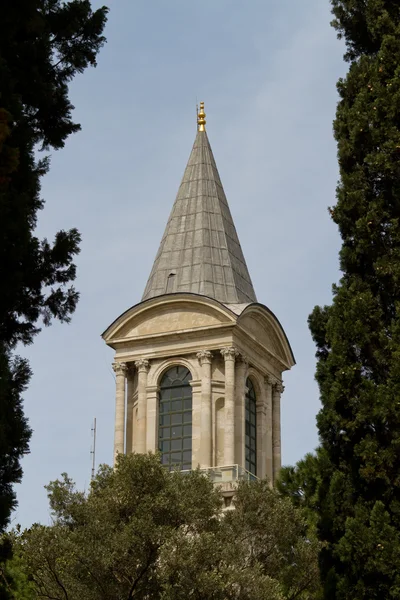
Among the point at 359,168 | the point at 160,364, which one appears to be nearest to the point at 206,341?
the point at 160,364

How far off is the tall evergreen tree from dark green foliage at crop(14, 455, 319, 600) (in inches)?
294

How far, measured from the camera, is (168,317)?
47031 mm

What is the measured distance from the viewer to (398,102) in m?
23.4

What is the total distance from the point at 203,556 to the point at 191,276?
1988 centimetres

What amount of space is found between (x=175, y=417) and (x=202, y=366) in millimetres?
2149

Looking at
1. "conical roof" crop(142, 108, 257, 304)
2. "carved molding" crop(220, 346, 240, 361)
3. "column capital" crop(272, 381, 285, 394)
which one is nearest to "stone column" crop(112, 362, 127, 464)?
"conical roof" crop(142, 108, 257, 304)

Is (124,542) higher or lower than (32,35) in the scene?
lower

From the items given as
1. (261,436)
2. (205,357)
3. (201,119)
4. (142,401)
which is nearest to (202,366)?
(205,357)

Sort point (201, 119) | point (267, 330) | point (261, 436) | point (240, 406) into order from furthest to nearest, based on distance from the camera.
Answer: point (201, 119), point (267, 330), point (261, 436), point (240, 406)

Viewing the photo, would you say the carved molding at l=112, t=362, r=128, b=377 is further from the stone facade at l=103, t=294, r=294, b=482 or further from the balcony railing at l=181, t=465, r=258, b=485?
the balcony railing at l=181, t=465, r=258, b=485

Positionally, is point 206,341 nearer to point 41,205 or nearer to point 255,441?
point 255,441

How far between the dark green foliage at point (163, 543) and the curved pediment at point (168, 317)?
42.1ft

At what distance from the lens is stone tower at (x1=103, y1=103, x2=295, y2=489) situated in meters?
45.7

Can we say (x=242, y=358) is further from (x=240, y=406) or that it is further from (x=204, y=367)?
(x=240, y=406)
